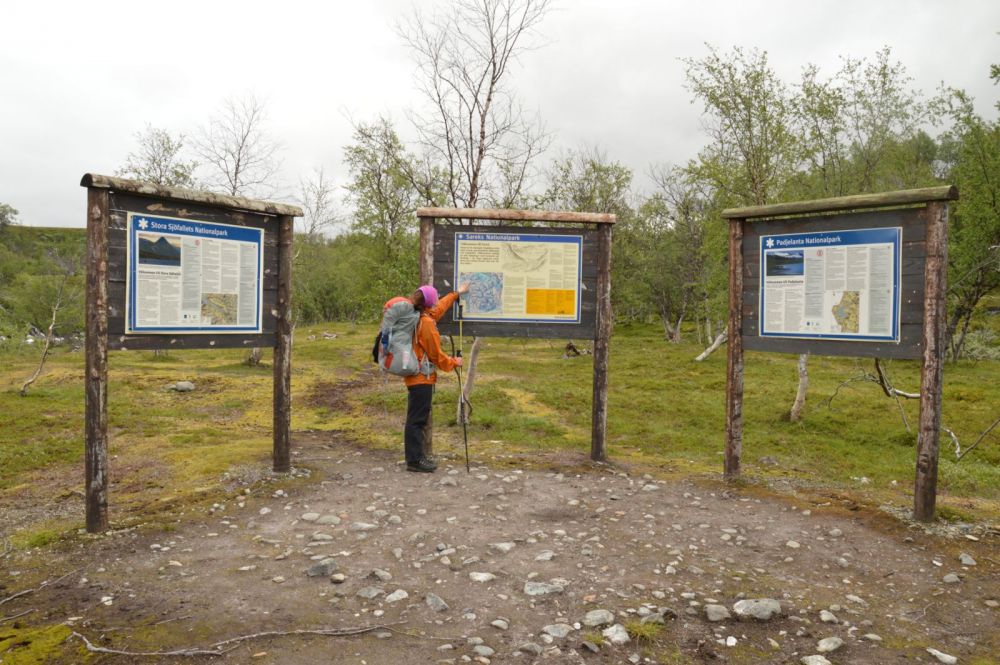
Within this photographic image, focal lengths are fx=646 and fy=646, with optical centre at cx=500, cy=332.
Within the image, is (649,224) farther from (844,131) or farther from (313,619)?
(313,619)

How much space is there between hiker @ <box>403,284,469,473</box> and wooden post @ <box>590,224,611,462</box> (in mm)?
2169

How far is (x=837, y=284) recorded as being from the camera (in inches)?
303

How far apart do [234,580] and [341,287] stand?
5344 cm

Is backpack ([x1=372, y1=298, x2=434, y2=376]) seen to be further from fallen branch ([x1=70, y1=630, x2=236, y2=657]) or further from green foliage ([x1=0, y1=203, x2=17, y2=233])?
green foliage ([x1=0, y1=203, x2=17, y2=233])

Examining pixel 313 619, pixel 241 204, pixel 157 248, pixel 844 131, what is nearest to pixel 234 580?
pixel 313 619

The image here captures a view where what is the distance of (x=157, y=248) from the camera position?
6.91 m

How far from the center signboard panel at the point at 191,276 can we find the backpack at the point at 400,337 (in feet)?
5.42

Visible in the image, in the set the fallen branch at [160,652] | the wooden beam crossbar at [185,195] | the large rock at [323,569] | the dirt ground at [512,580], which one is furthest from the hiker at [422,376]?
the fallen branch at [160,652]

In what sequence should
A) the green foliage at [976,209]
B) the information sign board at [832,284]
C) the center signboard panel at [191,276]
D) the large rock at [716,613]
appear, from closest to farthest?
the large rock at [716,613], the center signboard panel at [191,276], the information sign board at [832,284], the green foliage at [976,209]

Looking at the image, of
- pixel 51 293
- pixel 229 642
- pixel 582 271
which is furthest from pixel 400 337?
pixel 51 293

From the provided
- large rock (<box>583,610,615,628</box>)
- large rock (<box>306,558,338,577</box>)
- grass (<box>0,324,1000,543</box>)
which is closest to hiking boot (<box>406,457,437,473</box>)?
grass (<box>0,324,1000,543</box>)

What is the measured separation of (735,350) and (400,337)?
447 centimetres

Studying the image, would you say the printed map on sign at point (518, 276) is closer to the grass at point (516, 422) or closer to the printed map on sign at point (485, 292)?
the printed map on sign at point (485, 292)

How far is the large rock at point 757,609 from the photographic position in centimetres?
464
